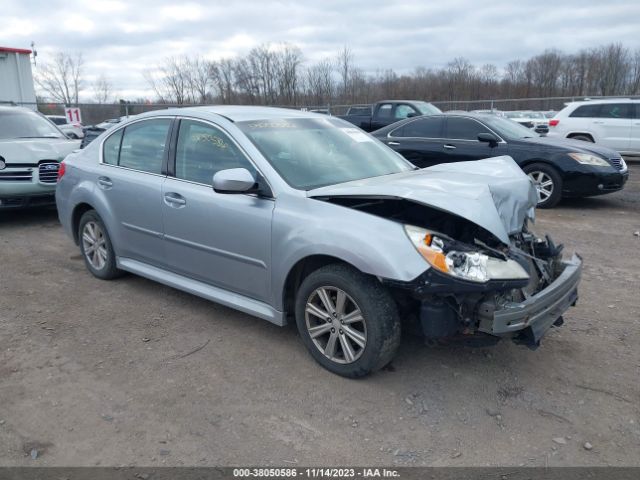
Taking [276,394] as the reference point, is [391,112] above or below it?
above

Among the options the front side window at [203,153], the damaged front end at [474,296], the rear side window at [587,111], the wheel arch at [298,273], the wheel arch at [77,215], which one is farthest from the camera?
the rear side window at [587,111]

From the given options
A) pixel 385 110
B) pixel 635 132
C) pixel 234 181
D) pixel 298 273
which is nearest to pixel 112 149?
pixel 234 181

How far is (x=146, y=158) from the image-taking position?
4.70 meters

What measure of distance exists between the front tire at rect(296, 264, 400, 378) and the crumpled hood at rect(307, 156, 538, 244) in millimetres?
549

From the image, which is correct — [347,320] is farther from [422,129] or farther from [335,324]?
[422,129]

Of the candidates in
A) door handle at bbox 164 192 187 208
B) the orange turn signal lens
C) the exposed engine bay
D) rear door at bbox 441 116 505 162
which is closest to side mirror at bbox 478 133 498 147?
rear door at bbox 441 116 505 162

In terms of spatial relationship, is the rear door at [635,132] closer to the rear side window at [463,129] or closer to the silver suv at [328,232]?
the rear side window at [463,129]

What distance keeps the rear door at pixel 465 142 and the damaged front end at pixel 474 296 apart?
598 cm

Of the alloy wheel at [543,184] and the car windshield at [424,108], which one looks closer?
the alloy wheel at [543,184]

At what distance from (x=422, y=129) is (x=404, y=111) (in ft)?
19.1

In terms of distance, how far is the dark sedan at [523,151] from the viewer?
845cm

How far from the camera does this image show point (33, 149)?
26.0ft

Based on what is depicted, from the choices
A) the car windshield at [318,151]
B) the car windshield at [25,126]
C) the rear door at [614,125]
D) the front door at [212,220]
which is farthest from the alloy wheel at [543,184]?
the car windshield at [25,126]

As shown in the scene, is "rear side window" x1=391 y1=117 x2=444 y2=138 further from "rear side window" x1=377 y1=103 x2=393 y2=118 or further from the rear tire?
"rear side window" x1=377 y1=103 x2=393 y2=118
